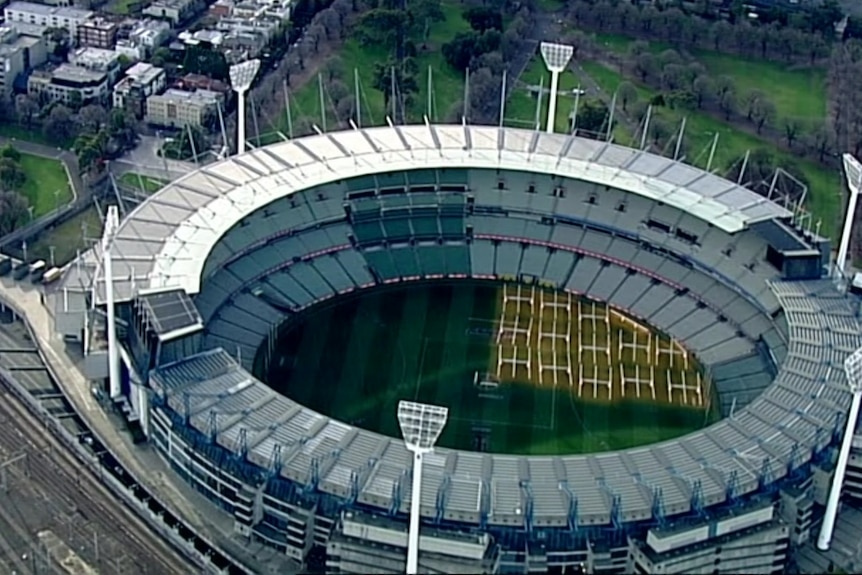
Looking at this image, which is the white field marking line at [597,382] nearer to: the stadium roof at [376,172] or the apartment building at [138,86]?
the stadium roof at [376,172]

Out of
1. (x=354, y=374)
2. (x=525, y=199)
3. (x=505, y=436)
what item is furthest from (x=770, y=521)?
(x=525, y=199)

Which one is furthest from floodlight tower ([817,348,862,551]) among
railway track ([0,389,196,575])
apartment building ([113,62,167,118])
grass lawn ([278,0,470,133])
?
apartment building ([113,62,167,118])

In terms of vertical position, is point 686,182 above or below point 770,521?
above

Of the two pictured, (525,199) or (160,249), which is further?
(525,199)

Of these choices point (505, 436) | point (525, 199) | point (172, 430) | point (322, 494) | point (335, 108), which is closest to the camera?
point (322, 494)

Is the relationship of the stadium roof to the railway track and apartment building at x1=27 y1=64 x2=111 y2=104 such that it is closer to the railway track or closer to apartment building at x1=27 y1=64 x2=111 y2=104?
the railway track

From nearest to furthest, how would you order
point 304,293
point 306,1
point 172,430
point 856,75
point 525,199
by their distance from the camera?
point 172,430 → point 304,293 → point 525,199 → point 856,75 → point 306,1

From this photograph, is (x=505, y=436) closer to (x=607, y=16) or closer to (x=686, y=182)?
(x=686, y=182)
